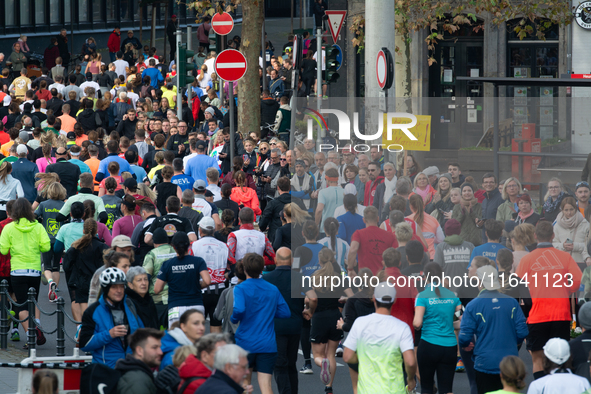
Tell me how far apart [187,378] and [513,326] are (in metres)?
3.34

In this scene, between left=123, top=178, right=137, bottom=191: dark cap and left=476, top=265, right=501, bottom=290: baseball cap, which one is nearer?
left=476, top=265, right=501, bottom=290: baseball cap

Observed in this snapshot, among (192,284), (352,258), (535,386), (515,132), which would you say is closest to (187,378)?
(535,386)

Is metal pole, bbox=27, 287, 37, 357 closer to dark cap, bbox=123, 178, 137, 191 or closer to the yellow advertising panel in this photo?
dark cap, bbox=123, 178, 137, 191

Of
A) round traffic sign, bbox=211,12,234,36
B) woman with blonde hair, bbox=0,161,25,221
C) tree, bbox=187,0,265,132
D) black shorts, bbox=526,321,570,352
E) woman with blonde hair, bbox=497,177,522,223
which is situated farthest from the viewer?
tree, bbox=187,0,265,132

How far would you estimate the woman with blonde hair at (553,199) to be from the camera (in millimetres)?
10758

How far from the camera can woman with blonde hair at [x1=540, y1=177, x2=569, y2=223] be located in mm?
10758

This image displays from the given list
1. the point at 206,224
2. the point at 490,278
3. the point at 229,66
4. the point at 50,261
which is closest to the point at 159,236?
the point at 206,224

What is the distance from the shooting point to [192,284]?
353 inches

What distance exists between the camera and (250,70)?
21.6 meters

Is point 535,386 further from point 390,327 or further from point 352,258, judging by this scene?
point 352,258

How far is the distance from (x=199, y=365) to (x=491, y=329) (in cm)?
309

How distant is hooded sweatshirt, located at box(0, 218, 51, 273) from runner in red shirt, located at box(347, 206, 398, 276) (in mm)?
3879

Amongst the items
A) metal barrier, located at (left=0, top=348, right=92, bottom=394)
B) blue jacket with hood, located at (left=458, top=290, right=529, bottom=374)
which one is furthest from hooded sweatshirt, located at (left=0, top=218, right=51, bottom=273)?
blue jacket with hood, located at (left=458, top=290, right=529, bottom=374)

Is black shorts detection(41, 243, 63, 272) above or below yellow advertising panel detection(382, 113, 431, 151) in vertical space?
below
